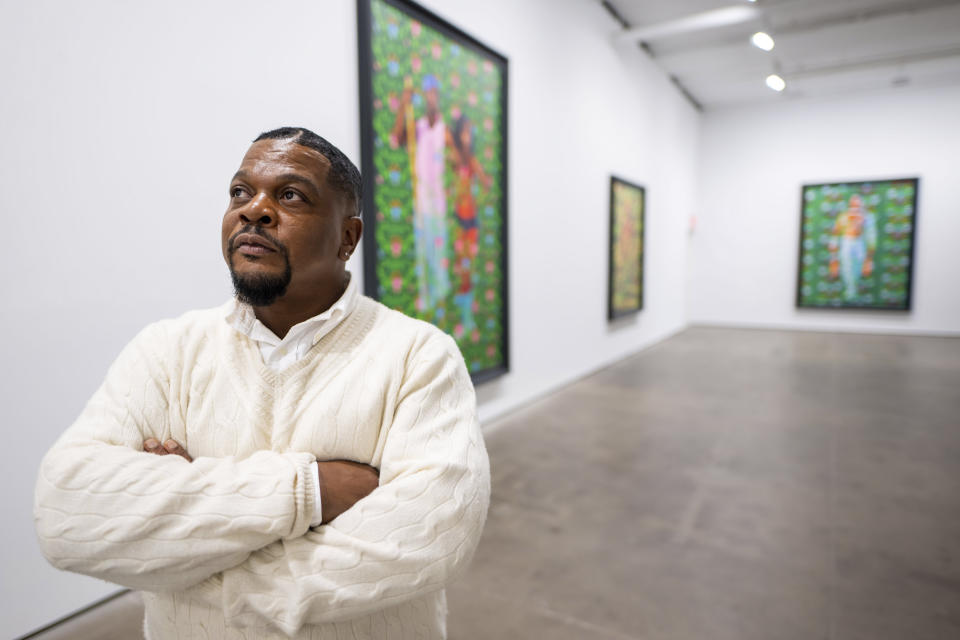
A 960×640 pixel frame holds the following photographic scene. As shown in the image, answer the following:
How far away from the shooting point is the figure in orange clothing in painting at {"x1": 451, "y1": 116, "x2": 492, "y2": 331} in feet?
11.5

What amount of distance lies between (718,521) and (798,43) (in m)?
6.58

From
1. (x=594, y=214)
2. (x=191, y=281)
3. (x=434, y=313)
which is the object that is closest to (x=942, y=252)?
(x=594, y=214)

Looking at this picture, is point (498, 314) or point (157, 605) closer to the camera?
point (157, 605)

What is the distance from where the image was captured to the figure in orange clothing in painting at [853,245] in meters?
8.64

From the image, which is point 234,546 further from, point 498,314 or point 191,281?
point 498,314

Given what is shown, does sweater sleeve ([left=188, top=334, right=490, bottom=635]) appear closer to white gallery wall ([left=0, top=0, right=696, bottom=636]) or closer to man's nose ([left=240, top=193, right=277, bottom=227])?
man's nose ([left=240, top=193, right=277, bottom=227])

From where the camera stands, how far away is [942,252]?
834 centimetres

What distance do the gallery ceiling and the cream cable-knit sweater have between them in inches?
228

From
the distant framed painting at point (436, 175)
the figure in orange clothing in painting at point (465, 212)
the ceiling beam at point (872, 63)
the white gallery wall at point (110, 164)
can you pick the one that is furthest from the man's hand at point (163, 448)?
the ceiling beam at point (872, 63)

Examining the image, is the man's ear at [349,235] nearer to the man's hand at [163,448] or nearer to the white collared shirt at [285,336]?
the white collared shirt at [285,336]

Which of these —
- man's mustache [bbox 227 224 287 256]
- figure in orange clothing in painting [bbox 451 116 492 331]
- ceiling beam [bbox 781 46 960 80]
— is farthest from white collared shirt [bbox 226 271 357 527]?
ceiling beam [bbox 781 46 960 80]

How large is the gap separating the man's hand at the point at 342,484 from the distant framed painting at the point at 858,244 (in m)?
9.76

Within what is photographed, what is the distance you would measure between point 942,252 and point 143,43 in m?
10.3

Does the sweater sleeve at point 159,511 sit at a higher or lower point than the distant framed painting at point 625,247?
lower
